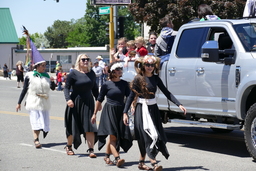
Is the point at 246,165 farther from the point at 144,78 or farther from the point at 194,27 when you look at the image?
the point at 194,27

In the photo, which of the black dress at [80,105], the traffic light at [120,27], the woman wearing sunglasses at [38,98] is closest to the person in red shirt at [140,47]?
the woman wearing sunglasses at [38,98]

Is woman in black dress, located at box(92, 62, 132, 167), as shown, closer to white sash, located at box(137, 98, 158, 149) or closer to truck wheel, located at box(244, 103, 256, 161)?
white sash, located at box(137, 98, 158, 149)

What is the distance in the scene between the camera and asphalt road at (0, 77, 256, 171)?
755 centimetres

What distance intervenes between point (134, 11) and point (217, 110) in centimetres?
1823

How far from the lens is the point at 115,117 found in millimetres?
7684

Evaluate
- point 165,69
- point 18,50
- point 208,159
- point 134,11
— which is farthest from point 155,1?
point 18,50

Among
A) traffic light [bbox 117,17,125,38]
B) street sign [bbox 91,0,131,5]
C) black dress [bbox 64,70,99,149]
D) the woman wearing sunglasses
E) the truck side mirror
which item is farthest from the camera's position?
traffic light [bbox 117,17,125,38]

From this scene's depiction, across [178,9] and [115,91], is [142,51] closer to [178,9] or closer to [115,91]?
[115,91]

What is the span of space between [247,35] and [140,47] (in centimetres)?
370

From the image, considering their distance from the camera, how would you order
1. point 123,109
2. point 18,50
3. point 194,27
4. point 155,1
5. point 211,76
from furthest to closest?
point 18,50, point 155,1, point 194,27, point 211,76, point 123,109

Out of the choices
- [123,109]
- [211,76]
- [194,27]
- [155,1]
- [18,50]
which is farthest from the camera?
[18,50]

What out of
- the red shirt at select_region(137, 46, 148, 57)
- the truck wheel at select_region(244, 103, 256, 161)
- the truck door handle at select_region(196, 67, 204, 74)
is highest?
the red shirt at select_region(137, 46, 148, 57)

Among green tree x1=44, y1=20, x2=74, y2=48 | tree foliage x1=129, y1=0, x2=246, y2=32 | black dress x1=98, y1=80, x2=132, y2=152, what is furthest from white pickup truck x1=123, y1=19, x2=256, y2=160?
green tree x1=44, y1=20, x2=74, y2=48

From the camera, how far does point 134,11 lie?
26016 millimetres
